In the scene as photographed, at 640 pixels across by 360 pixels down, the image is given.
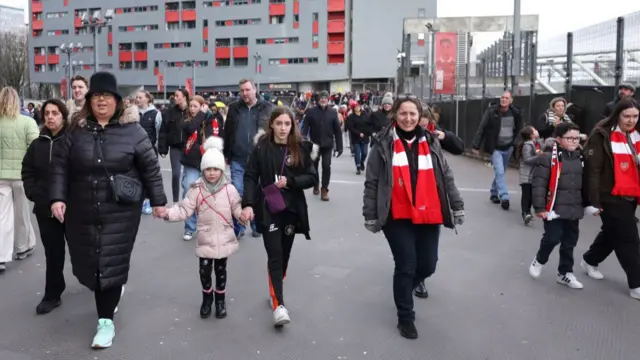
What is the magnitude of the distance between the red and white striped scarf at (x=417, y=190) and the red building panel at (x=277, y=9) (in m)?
70.9

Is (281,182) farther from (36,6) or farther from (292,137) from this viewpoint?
(36,6)

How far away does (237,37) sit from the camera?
7412cm

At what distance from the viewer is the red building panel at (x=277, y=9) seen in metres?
72.1

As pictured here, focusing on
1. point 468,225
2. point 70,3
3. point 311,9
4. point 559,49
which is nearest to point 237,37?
point 311,9

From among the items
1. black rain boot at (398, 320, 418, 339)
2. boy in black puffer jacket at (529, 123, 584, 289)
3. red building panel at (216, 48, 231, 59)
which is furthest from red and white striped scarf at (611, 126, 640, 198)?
red building panel at (216, 48, 231, 59)

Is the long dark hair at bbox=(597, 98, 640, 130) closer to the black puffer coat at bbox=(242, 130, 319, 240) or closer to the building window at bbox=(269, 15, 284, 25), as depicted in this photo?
the black puffer coat at bbox=(242, 130, 319, 240)

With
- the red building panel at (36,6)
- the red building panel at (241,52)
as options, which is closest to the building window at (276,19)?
the red building panel at (241,52)

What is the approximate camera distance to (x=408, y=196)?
4.21 m

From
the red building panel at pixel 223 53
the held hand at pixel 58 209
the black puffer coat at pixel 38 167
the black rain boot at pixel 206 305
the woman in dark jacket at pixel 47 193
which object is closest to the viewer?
the held hand at pixel 58 209

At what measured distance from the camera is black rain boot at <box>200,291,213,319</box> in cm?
460

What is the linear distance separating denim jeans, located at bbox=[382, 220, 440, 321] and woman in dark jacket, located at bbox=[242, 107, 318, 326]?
78 cm

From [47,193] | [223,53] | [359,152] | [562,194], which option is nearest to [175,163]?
[47,193]

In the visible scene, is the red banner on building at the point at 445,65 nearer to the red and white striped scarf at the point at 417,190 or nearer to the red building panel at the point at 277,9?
the red and white striped scarf at the point at 417,190

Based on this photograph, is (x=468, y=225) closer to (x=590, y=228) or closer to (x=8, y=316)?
(x=590, y=228)
